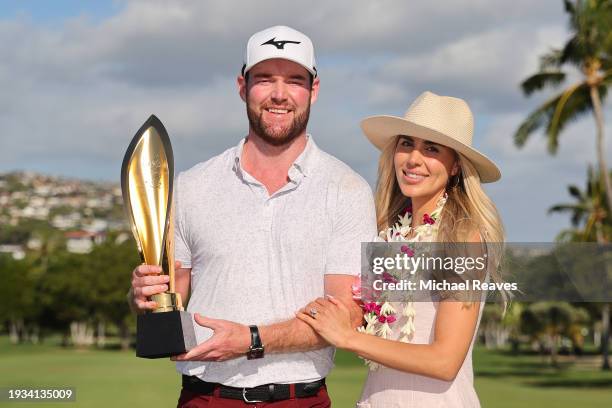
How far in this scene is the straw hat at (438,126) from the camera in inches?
231

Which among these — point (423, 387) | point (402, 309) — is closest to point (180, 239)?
point (402, 309)

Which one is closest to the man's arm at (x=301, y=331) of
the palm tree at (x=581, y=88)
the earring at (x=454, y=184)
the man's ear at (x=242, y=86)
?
the earring at (x=454, y=184)

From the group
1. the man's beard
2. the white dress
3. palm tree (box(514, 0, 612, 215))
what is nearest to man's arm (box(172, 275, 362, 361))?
the white dress

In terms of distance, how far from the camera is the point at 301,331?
5.30 meters

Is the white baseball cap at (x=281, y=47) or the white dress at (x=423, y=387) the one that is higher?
the white baseball cap at (x=281, y=47)

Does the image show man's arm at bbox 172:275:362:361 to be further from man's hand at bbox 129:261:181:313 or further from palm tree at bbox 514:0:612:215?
palm tree at bbox 514:0:612:215

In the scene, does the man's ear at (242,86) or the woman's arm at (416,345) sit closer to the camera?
the woman's arm at (416,345)

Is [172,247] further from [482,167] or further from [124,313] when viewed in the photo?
[124,313]

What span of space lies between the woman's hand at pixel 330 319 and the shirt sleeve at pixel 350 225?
0.19m

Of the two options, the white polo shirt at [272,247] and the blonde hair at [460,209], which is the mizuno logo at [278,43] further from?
the blonde hair at [460,209]

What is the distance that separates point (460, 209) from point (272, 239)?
117 centimetres

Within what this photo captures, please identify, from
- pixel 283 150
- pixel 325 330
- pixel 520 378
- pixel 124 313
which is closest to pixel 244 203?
pixel 283 150

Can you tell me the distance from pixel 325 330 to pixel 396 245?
3.09ft

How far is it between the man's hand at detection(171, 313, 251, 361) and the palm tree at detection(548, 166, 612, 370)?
59.0 metres
